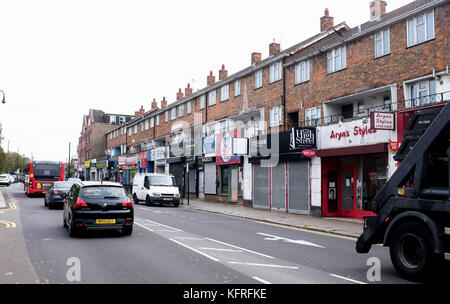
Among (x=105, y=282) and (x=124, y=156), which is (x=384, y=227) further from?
(x=124, y=156)

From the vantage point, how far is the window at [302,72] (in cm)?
2378

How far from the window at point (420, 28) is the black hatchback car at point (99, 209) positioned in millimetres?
13159

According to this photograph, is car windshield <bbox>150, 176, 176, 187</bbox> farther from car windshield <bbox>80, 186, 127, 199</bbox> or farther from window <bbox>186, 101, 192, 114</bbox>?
car windshield <bbox>80, 186, 127, 199</bbox>

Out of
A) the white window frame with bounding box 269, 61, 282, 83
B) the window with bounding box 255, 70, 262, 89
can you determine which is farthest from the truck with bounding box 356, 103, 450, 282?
the window with bounding box 255, 70, 262, 89

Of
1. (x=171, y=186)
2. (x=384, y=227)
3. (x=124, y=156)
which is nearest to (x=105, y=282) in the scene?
(x=384, y=227)

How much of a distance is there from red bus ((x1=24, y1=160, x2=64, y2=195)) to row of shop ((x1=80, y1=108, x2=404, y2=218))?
11.8m

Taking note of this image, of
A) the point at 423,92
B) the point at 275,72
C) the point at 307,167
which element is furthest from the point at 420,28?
the point at 275,72

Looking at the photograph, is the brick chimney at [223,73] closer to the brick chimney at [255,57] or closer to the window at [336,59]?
the brick chimney at [255,57]

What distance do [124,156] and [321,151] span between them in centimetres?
4104

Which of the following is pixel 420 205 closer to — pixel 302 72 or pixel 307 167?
pixel 307 167

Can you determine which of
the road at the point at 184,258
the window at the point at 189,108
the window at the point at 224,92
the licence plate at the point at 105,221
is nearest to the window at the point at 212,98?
the window at the point at 224,92

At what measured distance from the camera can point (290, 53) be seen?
25.4 m

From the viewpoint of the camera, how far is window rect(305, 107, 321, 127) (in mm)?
22611

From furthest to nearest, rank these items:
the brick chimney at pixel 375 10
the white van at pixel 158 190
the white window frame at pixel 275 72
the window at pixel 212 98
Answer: the window at pixel 212 98, the white van at pixel 158 190, the white window frame at pixel 275 72, the brick chimney at pixel 375 10
